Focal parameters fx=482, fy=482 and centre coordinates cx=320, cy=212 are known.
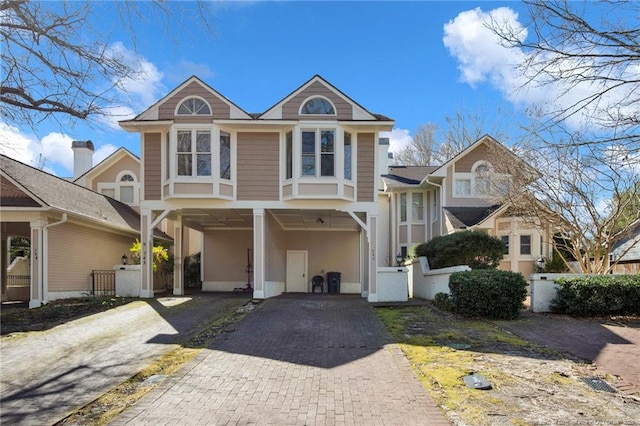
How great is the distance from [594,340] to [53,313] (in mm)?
13183

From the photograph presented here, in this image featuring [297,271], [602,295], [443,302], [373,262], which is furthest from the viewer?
[297,271]

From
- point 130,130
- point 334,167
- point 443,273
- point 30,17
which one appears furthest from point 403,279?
point 30,17

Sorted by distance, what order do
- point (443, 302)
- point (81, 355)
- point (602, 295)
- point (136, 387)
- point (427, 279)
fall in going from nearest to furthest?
Result: point (136, 387) < point (81, 355) < point (602, 295) < point (443, 302) < point (427, 279)

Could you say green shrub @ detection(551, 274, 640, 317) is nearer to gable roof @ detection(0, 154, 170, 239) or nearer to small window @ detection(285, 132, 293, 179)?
small window @ detection(285, 132, 293, 179)

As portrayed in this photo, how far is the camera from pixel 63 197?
16766 millimetres

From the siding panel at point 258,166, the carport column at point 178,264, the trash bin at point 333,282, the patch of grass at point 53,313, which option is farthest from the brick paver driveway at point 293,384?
the trash bin at point 333,282

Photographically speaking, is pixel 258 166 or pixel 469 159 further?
pixel 469 159

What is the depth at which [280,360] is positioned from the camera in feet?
26.9

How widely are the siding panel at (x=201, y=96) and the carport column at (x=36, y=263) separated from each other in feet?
17.5

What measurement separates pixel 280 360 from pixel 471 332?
4.56 meters

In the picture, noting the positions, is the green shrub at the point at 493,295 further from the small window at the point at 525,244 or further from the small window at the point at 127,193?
the small window at the point at 127,193

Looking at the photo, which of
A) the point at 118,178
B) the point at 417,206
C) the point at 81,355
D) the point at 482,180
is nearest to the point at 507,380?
the point at 81,355

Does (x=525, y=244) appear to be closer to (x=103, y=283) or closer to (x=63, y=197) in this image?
(x=103, y=283)

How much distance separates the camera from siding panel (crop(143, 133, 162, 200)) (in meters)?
17.2
